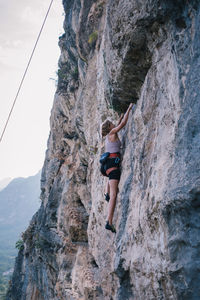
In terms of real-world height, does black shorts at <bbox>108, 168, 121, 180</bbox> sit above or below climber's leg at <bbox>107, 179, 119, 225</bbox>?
above

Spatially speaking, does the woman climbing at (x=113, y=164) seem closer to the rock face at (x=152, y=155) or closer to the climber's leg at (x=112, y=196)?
the climber's leg at (x=112, y=196)

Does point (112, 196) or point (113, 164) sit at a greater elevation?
point (113, 164)

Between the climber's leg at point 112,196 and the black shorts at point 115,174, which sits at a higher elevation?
the black shorts at point 115,174

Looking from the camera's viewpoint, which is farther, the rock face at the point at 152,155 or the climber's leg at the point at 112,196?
the climber's leg at the point at 112,196

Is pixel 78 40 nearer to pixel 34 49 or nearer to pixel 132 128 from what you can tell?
pixel 34 49

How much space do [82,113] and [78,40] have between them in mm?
2907

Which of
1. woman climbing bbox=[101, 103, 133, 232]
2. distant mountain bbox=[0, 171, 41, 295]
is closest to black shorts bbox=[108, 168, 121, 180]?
woman climbing bbox=[101, 103, 133, 232]

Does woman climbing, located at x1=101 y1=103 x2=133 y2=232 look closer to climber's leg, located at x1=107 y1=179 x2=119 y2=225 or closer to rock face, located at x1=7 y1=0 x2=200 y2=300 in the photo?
climber's leg, located at x1=107 y1=179 x2=119 y2=225

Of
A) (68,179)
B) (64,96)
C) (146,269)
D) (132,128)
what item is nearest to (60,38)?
(64,96)

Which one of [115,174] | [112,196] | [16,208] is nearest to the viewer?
[112,196]

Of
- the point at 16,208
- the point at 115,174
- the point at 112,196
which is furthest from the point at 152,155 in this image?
the point at 16,208

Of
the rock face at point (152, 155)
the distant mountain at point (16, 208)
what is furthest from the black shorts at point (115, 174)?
the distant mountain at point (16, 208)

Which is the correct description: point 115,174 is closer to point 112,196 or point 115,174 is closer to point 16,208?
point 112,196

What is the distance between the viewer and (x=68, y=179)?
11.5m
